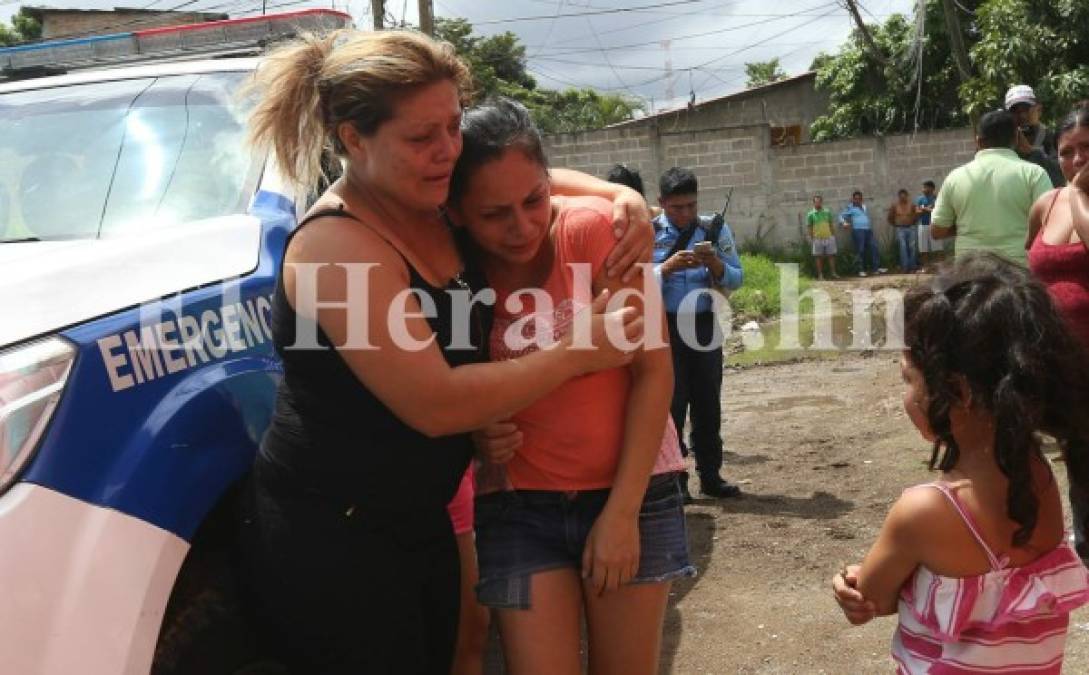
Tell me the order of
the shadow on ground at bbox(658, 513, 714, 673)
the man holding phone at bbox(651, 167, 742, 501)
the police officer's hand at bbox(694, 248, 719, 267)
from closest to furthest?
1. the shadow on ground at bbox(658, 513, 714, 673)
2. the police officer's hand at bbox(694, 248, 719, 267)
3. the man holding phone at bbox(651, 167, 742, 501)

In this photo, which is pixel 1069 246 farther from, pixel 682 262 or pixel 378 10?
pixel 378 10

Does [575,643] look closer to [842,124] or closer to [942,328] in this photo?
[942,328]

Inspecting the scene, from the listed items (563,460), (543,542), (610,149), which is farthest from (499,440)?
(610,149)

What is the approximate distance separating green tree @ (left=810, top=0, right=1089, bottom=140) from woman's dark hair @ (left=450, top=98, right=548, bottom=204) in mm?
18262

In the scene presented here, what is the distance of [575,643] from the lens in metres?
2.53

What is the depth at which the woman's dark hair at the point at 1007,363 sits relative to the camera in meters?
2.13

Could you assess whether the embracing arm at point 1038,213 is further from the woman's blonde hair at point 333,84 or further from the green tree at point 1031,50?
the green tree at point 1031,50

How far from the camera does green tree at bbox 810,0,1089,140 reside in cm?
1912

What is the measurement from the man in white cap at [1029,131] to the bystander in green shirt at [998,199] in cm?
52

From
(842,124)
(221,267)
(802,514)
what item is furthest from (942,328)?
(842,124)

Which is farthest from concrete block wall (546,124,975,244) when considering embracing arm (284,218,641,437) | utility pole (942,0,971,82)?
embracing arm (284,218,641,437)

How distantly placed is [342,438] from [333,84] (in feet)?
2.28

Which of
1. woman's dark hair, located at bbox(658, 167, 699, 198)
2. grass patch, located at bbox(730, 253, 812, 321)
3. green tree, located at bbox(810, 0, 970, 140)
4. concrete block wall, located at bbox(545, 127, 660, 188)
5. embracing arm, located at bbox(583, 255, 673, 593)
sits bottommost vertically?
grass patch, located at bbox(730, 253, 812, 321)

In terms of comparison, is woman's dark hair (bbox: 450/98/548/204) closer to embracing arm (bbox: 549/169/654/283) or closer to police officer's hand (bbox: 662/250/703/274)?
embracing arm (bbox: 549/169/654/283)
